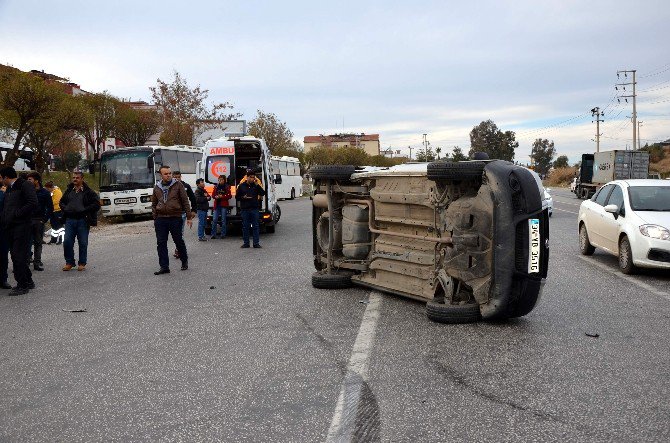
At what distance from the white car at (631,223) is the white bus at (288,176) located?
100ft

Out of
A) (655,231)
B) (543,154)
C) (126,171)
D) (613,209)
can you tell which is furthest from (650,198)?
(543,154)

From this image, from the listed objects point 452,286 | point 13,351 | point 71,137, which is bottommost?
point 13,351

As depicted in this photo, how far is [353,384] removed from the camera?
472 cm

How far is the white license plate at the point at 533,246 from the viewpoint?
628 cm

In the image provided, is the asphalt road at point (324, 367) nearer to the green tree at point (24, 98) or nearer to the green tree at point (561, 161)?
the green tree at point (24, 98)

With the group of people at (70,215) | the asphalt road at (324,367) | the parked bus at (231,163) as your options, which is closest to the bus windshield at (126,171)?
the parked bus at (231,163)

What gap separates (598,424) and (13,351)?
5.15 meters

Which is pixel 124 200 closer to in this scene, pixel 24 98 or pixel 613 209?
pixel 24 98

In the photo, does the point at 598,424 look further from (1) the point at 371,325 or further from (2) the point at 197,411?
(1) the point at 371,325

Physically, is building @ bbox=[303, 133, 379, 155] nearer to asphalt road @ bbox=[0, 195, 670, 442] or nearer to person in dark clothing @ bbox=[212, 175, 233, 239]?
person in dark clothing @ bbox=[212, 175, 233, 239]

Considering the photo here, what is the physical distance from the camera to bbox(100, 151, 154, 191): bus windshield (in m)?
26.4

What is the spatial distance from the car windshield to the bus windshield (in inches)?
790

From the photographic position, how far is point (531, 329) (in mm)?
6363

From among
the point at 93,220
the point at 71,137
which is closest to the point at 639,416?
the point at 93,220
